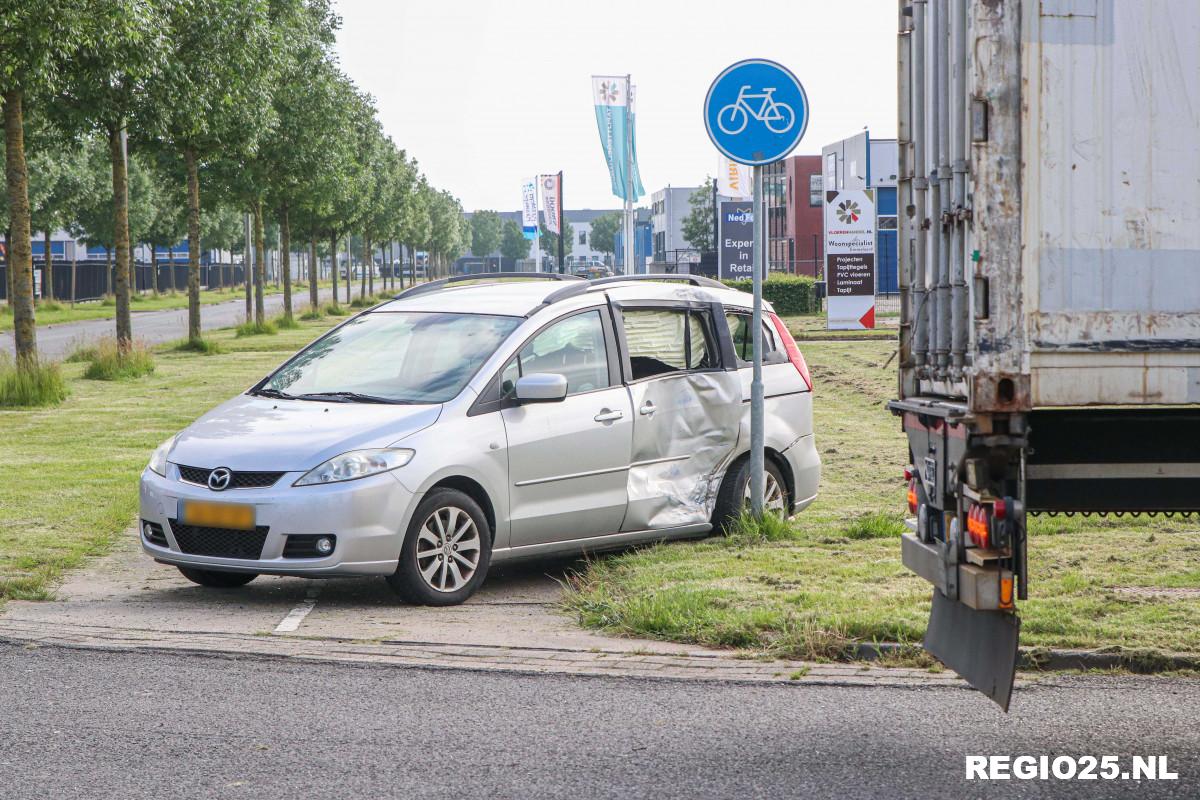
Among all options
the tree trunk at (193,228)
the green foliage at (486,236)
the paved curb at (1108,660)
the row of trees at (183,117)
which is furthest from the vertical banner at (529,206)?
the green foliage at (486,236)

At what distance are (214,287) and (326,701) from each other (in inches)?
3831

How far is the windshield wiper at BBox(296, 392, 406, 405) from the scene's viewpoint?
813cm

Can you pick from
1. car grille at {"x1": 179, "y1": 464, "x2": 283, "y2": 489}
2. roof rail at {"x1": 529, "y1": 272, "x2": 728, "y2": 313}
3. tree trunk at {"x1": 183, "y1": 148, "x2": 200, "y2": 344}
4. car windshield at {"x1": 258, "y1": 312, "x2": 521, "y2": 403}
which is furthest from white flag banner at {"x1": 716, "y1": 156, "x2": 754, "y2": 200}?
car grille at {"x1": 179, "y1": 464, "x2": 283, "y2": 489}

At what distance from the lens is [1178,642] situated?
6332 mm

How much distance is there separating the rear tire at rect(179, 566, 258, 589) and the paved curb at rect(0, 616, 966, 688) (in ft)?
3.35

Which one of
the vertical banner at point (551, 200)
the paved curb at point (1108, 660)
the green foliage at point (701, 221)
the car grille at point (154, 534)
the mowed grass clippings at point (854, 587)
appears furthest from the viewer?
the green foliage at point (701, 221)

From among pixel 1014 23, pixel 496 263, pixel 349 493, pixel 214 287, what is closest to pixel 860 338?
pixel 349 493

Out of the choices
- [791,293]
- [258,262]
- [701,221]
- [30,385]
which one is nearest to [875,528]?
[30,385]

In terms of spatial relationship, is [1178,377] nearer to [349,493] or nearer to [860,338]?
[349,493]

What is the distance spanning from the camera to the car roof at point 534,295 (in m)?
8.80

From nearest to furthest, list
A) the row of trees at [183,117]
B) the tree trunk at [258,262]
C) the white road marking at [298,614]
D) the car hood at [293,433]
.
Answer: the white road marking at [298,614] → the car hood at [293,433] → the row of trees at [183,117] → the tree trunk at [258,262]

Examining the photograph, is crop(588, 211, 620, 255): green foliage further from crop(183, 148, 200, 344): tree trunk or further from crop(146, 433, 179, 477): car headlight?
crop(146, 433, 179, 477): car headlight

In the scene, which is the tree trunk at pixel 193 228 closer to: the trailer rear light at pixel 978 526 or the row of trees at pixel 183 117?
the row of trees at pixel 183 117

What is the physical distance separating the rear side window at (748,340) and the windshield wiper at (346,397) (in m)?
2.69
